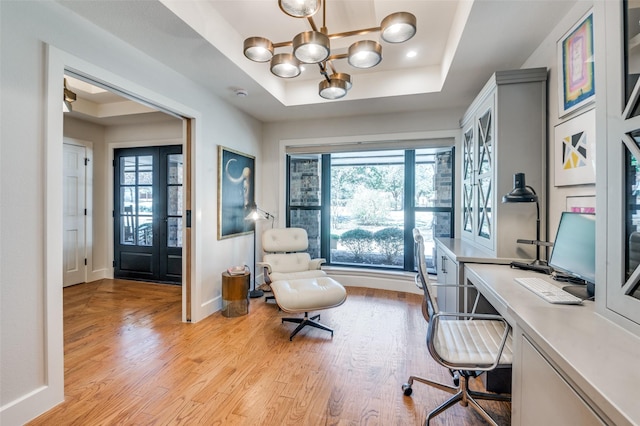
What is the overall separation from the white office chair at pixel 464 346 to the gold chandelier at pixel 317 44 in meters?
1.21

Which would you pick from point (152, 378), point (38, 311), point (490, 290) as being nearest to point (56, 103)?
point (38, 311)

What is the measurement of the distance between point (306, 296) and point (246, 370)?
2.42 ft

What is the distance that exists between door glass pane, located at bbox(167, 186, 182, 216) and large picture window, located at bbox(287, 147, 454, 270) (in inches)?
65.3

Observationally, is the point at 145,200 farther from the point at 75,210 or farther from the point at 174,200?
the point at 75,210

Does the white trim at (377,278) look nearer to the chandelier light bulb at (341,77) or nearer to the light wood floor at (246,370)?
the light wood floor at (246,370)

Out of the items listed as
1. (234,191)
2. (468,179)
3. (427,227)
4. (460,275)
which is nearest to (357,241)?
(427,227)

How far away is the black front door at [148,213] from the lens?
434cm

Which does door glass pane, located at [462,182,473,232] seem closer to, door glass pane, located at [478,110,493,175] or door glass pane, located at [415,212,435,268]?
door glass pane, located at [478,110,493,175]

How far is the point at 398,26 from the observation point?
5.39ft

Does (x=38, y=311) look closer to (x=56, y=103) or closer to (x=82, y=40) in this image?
(x=56, y=103)

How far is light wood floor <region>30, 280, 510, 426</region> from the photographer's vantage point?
1.65 m

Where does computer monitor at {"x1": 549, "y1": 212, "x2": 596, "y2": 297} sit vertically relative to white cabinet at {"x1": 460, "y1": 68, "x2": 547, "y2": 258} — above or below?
below

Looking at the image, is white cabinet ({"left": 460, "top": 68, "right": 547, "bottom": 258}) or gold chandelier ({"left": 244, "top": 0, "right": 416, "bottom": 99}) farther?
white cabinet ({"left": 460, "top": 68, "right": 547, "bottom": 258})

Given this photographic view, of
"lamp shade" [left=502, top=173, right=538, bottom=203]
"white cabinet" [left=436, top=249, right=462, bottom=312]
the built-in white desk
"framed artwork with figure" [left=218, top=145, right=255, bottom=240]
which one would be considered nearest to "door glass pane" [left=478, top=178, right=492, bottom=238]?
"white cabinet" [left=436, top=249, right=462, bottom=312]
